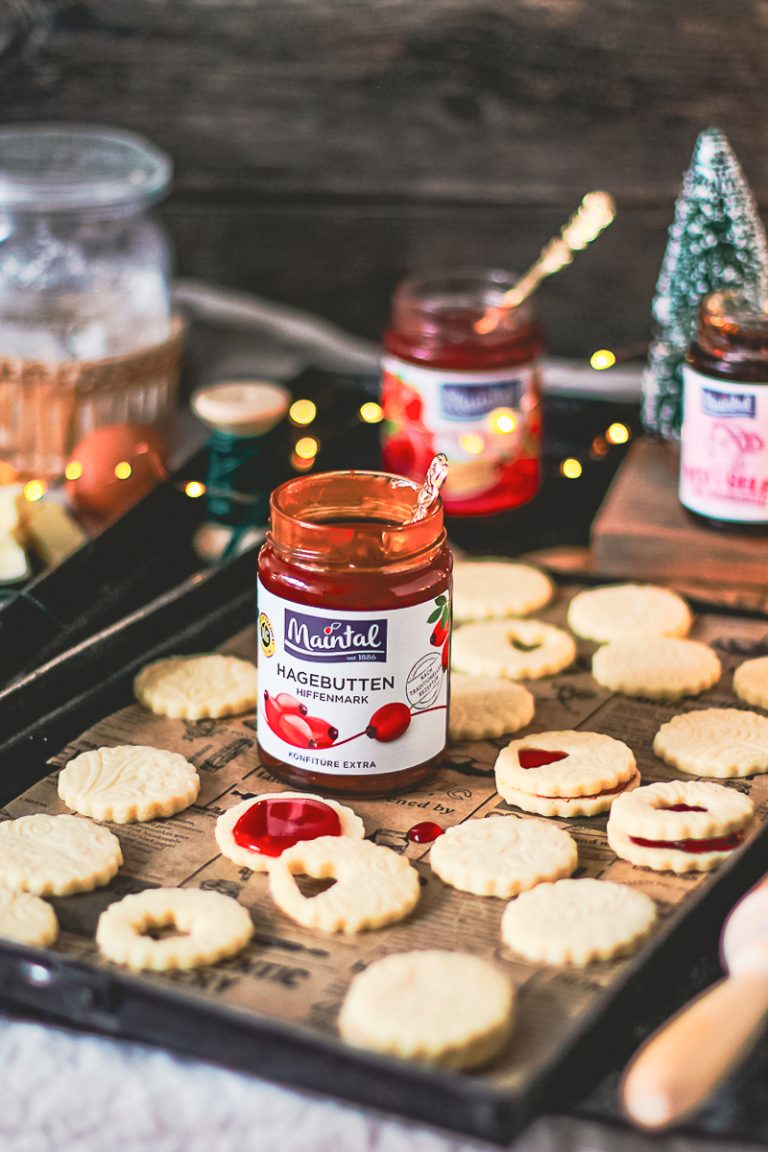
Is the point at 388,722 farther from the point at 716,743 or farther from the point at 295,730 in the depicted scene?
the point at 716,743

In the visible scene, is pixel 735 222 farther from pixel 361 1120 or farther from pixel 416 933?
pixel 361 1120

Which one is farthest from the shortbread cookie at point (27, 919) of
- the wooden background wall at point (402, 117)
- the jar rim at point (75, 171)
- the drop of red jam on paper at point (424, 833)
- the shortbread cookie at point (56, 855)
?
the wooden background wall at point (402, 117)

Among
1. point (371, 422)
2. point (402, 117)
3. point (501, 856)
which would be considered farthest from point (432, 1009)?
point (402, 117)

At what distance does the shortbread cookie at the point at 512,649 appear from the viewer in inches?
42.4

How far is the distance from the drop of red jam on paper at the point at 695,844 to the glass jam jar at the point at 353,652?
0.50 feet

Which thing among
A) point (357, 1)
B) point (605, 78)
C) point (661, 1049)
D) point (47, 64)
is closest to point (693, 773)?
point (661, 1049)

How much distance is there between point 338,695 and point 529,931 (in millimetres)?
191

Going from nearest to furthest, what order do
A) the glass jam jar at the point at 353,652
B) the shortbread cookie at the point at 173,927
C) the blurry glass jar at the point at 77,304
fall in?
the shortbread cookie at the point at 173,927, the glass jam jar at the point at 353,652, the blurry glass jar at the point at 77,304

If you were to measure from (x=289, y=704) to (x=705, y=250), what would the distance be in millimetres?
637

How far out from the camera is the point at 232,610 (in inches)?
45.1

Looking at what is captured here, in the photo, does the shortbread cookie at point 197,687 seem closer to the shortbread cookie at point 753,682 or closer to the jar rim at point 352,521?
the jar rim at point 352,521

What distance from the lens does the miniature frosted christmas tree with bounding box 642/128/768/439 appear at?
50.1 inches

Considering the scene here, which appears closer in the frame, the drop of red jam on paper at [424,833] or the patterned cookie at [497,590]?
the drop of red jam on paper at [424,833]

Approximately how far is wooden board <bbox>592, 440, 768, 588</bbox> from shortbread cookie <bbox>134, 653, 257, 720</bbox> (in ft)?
1.16
